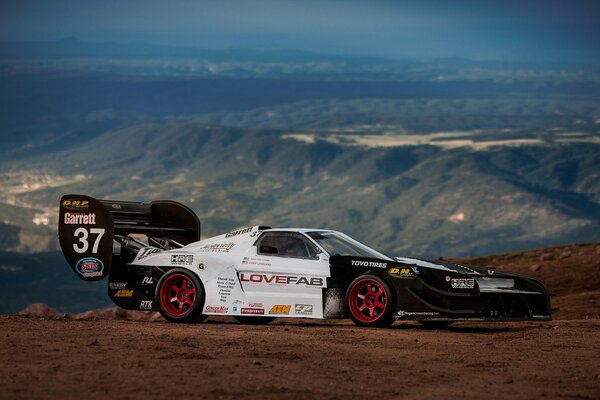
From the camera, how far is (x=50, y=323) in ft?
58.9

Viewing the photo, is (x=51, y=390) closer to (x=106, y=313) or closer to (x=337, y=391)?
(x=337, y=391)

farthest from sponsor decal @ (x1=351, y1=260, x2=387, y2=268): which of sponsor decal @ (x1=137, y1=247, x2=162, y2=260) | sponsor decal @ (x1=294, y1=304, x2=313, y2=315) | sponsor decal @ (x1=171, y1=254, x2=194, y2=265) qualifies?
sponsor decal @ (x1=137, y1=247, x2=162, y2=260)

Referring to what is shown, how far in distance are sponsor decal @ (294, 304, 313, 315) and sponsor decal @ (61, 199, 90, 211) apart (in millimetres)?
4250

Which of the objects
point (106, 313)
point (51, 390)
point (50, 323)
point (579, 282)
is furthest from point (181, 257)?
point (579, 282)

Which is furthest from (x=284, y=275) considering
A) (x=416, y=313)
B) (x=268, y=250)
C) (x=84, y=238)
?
(x=84, y=238)

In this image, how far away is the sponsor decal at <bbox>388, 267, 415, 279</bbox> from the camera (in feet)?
59.3

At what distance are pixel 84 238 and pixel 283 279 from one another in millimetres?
3754

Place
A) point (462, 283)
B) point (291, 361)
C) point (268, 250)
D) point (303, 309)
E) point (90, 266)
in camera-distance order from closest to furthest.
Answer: point (291, 361) < point (462, 283) < point (303, 309) < point (268, 250) < point (90, 266)

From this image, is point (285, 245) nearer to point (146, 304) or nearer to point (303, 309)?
point (303, 309)

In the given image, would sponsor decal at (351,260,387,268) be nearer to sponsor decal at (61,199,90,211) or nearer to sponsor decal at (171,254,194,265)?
sponsor decal at (171,254,194,265)

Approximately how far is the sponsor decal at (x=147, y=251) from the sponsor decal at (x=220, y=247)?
93 centimetres

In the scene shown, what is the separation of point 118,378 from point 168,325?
6.32 m

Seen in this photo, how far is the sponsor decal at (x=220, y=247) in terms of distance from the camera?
1948 centimetres

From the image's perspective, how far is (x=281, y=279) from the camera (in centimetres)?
1878
